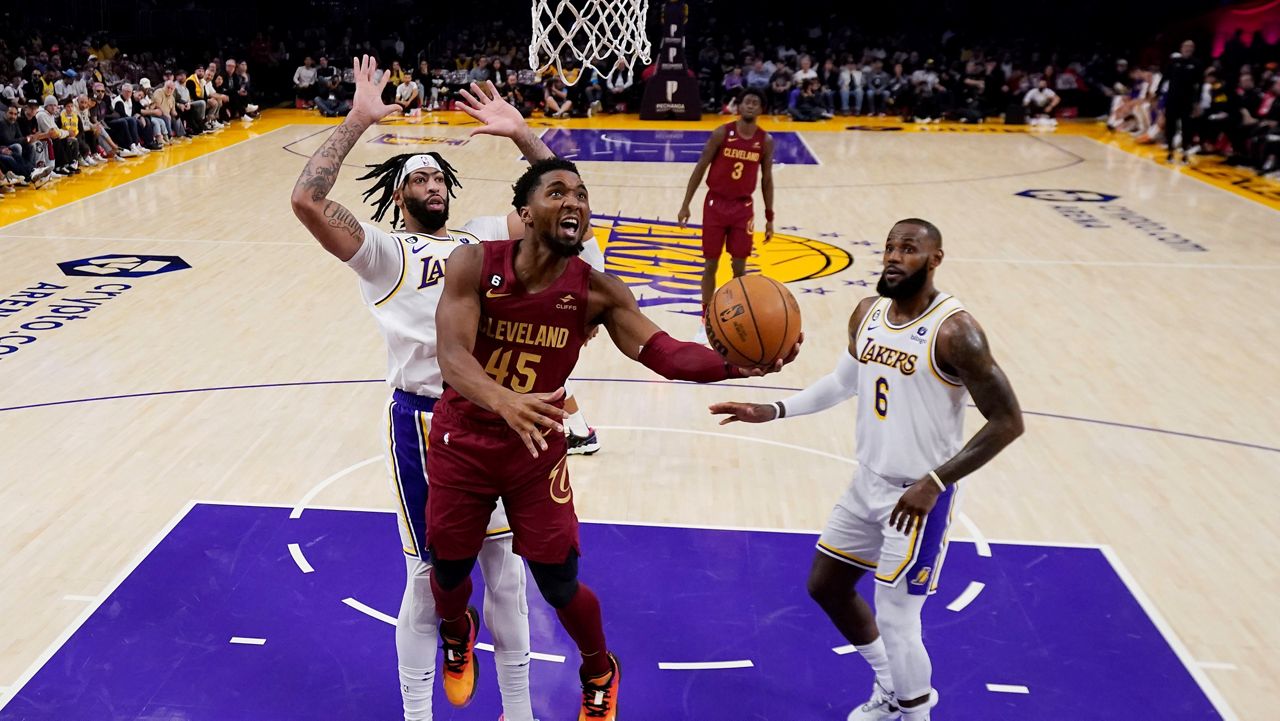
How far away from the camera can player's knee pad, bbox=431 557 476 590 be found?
367 cm

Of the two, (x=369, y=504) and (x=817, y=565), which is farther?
(x=369, y=504)

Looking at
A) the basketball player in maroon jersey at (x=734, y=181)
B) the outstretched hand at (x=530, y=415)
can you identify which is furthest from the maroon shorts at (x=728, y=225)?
the outstretched hand at (x=530, y=415)

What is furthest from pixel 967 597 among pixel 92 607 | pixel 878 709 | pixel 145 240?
pixel 145 240

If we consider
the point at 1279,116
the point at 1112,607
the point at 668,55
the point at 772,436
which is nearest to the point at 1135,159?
the point at 1279,116

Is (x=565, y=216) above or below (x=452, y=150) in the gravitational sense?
above

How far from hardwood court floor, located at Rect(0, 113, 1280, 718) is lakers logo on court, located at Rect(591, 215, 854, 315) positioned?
2.1 inches

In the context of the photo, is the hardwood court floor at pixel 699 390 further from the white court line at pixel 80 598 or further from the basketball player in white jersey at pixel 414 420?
the basketball player in white jersey at pixel 414 420

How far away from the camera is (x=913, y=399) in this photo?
381 cm

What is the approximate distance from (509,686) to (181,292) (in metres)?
7.24

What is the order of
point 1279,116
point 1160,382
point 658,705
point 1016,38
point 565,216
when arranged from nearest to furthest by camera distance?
point 565,216
point 658,705
point 1160,382
point 1279,116
point 1016,38

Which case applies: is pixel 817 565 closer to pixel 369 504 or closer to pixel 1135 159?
pixel 369 504

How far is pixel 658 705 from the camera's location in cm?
423

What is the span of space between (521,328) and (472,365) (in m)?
0.22

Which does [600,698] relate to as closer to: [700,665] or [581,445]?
[700,665]
